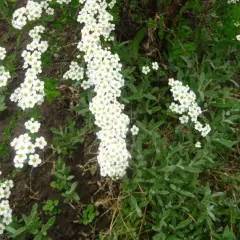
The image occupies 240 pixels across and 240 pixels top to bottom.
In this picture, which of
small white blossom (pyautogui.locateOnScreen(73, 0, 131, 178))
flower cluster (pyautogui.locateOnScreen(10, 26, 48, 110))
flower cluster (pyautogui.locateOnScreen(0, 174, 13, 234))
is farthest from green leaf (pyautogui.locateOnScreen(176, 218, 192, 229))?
flower cluster (pyautogui.locateOnScreen(10, 26, 48, 110))

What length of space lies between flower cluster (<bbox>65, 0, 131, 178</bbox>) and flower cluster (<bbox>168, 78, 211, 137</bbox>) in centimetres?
64

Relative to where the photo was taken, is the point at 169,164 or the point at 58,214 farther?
the point at 58,214

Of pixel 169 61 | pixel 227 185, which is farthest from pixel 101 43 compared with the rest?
pixel 227 185

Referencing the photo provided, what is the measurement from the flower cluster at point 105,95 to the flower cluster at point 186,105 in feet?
2.10

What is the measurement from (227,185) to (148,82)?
1404mm

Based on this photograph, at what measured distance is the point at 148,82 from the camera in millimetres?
3957

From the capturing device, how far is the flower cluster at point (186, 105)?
3.53 meters

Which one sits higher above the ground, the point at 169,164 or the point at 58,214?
the point at 169,164

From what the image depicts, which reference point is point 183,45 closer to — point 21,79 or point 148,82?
point 148,82

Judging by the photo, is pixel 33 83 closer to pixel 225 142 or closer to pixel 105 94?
pixel 105 94

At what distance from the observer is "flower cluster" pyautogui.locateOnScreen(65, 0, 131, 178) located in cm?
294

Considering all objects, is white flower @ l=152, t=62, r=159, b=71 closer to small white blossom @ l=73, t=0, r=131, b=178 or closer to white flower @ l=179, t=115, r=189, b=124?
white flower @ l=179, t=115, r=189, b=124

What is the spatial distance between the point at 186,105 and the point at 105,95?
A: 3.03ft

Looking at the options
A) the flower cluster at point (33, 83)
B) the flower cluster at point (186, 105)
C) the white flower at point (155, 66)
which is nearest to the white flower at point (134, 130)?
the flower cluster at point (186, 105)
